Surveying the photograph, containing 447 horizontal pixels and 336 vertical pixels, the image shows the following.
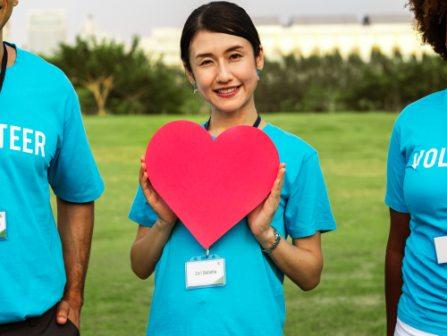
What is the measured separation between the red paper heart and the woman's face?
85mm

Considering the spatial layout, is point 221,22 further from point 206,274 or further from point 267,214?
point 206,274

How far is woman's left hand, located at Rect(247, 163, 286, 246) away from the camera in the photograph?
1.83m

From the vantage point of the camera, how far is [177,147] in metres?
1.93

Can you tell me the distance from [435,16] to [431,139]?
0.33 m

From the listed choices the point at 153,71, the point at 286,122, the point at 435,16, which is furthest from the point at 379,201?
the point at 153,71

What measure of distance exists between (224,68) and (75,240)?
619 millimetres

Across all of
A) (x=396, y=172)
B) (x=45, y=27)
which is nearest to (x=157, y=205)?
(x=396, y=172)

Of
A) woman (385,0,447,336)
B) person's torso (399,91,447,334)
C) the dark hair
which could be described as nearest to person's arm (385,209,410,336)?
woman (385,0,447,336)

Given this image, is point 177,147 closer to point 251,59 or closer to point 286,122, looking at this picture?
point 251,59

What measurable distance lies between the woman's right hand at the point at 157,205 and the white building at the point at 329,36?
72.1 m

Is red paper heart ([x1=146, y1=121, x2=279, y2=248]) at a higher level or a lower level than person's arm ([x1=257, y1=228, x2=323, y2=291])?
higher

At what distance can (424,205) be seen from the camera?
1803 millimetres

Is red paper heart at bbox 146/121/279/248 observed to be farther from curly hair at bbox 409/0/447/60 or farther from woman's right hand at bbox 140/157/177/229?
curly hair at bbox 409/0/447/60

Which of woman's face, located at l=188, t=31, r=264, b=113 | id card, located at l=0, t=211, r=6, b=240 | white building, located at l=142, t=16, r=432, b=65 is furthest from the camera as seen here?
white building, located at l=142, t=16, r=432, b=65
